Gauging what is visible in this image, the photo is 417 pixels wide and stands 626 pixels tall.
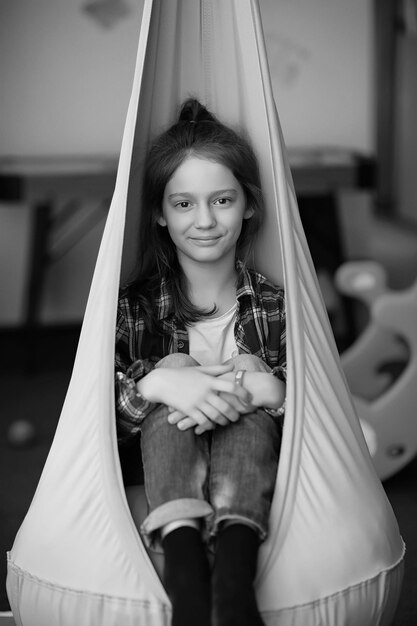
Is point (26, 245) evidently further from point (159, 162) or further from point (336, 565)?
point (336, 565)

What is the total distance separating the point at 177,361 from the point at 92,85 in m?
2.61

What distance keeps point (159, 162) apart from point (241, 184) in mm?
144

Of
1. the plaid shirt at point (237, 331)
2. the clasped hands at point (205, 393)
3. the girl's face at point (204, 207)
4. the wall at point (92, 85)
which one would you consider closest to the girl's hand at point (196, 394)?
the clasped hands at point (205, 393)

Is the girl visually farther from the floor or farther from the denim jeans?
the floor

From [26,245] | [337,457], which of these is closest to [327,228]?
[26,245]

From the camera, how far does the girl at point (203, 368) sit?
1.24 metres

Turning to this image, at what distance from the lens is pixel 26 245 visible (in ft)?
13.0

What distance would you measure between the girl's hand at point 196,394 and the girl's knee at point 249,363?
7 cm

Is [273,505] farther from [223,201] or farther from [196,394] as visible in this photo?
[223,201]

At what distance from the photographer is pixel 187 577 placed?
Result: 1.21 m

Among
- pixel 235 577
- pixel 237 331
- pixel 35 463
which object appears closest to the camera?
pixel 235 577

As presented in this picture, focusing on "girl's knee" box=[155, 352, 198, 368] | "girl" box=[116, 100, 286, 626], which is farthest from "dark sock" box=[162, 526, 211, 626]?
"girl's knee" box=[155, 352, 198, 368]

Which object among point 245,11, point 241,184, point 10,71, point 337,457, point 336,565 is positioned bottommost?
point 336,565

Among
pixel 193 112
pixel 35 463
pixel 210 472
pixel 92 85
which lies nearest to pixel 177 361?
pixel 210 472
